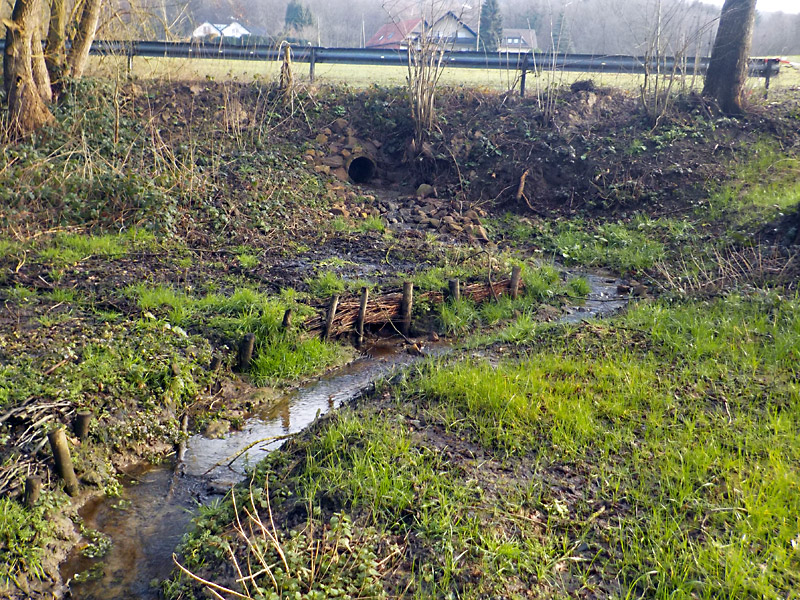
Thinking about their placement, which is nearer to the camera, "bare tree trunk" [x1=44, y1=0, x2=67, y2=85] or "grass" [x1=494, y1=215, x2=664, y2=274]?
"grass" [x1=494, y1=215, x2=664, y2=274]

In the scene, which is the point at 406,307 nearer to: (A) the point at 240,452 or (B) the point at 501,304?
(B) the point at 501,304

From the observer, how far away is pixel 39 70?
11453 mm

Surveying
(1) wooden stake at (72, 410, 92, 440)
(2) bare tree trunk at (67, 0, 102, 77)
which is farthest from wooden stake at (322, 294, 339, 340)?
(2) bare tree trunk at (67, 0, 102, 77)

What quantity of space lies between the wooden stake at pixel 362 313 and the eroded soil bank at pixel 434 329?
295 millimetres

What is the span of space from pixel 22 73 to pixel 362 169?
639cm

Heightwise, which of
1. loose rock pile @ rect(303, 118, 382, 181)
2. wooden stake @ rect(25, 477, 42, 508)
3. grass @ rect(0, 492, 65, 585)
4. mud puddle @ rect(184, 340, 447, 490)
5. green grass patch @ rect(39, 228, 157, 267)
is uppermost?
loose rock pile @ rect(303, 118, 382, 181)

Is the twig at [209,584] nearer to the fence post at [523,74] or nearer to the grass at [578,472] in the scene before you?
the grass at [578,472]

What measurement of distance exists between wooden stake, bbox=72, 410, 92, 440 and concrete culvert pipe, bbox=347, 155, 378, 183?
31.7ft

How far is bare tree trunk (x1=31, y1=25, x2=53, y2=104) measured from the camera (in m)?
11.3

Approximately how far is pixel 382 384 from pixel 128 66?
11.0 m

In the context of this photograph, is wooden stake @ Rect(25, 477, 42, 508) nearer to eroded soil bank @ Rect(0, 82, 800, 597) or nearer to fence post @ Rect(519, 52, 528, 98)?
eroded soil bank @ Rect(0, 82, 800, 597)

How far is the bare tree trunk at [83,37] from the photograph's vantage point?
1217 centimetres

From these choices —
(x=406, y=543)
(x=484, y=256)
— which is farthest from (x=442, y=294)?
(x=406, y=543)

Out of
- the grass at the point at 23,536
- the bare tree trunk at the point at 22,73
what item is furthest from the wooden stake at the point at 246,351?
the bare tree trunk at the point at 22,73
